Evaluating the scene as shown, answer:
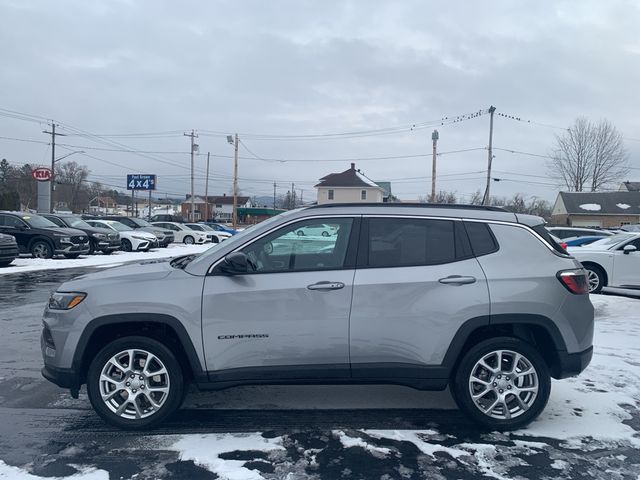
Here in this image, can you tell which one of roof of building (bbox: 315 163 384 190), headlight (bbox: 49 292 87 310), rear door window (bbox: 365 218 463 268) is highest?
roof of building (bbox: 315 163 384 190)

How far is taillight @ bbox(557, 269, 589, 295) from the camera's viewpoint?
4.22 metres

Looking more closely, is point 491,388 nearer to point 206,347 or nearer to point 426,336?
point 426,336

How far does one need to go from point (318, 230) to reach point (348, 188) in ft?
202

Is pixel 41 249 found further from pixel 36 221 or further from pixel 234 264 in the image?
pixel 234 264

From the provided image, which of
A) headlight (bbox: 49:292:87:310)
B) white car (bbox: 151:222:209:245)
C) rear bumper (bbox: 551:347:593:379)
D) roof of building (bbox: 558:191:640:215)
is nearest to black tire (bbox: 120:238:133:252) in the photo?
white car (bbox: 151:222:209:245)

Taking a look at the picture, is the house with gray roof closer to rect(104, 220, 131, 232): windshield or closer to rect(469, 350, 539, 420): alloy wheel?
rect(104, 220, 131, 232): windshield

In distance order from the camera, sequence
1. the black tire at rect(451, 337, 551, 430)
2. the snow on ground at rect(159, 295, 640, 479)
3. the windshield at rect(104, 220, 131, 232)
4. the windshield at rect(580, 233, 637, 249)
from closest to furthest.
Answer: the snow on ground at rect(159, 295, 640, 479)
the black tire at rect(451, 337, 551, 430)
the windshield at rect(580, 233, 637, 249)
the windshield at rect(104, 220, 131, 232)

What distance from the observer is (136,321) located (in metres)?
4.10

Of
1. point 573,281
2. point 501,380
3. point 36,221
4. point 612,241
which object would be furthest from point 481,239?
point 36,221

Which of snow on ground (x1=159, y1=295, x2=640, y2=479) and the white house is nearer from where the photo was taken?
snow on ground (x1=159, y1=295, x2=640, y2=479)

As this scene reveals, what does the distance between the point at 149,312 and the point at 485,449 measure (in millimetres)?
2798

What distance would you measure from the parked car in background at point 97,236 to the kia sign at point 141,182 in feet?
90.6

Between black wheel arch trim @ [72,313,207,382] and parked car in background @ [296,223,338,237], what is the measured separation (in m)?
1.25

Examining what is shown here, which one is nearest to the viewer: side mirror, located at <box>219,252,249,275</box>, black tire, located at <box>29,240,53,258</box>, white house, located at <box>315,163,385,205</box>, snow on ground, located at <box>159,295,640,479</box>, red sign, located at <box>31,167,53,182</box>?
snow on ground, located at <box>159,295,640,479</box>
